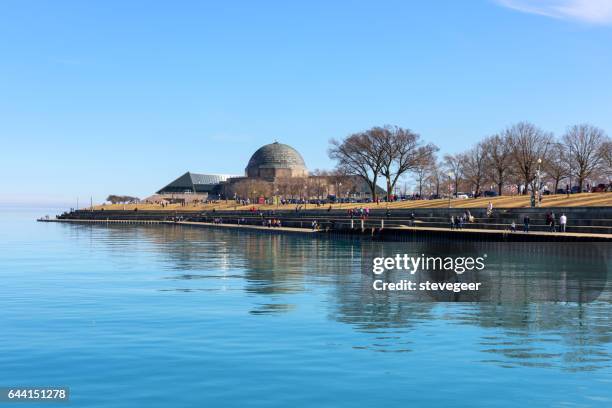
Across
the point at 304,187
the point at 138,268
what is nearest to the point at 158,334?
the point at 138,268

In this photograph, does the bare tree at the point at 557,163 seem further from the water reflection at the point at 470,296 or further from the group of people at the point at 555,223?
the water reflection at the point at 470,296

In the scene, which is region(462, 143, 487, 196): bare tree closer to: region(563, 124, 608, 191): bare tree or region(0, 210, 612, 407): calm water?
region(563, 124, 608, 191): bare tree

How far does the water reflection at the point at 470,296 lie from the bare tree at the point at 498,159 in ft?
168

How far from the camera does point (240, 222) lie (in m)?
112

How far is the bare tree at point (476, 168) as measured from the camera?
112 meters

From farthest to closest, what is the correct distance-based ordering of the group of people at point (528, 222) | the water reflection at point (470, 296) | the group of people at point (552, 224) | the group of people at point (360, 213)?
the group of people at point (360, 213)
the group of people at point (528, 222)
the group of people at point (552, 224)
the water reflection at point (470, 296)

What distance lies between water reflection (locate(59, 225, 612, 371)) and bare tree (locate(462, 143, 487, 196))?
58426 mm

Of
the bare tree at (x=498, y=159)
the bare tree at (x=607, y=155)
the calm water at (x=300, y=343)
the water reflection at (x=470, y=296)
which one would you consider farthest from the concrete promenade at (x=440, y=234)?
the bare tree at (x=607, y=155)

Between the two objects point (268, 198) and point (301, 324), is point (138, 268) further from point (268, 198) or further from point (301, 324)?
point (268, 198)

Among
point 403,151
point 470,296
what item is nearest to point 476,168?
point 403,151

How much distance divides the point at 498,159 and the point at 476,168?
13.8m

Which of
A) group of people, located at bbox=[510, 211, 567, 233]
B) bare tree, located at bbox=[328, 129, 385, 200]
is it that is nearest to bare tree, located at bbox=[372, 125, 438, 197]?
bare tree, located at bbox=[328, 129, 385, 200]

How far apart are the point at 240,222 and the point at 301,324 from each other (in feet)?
297

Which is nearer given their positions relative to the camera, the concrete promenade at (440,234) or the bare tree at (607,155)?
the concrete promenade at (440,234)
